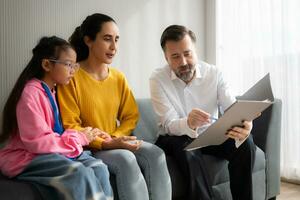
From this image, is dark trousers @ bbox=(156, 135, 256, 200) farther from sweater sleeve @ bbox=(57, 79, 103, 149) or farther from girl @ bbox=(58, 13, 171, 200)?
sweater sleeve @ bbox=(57, 79, 103, 149)

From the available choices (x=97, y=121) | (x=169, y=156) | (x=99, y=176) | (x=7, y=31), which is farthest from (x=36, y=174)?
(x=7, y=31)

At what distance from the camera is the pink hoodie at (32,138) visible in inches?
42.4

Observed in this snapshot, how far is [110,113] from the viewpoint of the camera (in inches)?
58.2

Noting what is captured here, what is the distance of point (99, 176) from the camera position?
1.08m

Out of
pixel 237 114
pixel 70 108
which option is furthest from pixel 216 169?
pixel 70 108

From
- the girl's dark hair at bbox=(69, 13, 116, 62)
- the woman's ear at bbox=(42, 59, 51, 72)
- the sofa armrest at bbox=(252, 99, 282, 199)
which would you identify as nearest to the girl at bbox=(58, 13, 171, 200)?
the girl's dark hair at bbox=(69, 13, 116, 62)

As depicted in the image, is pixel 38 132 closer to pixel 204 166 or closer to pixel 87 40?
pixel 87 40

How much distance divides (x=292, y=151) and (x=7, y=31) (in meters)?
1.87

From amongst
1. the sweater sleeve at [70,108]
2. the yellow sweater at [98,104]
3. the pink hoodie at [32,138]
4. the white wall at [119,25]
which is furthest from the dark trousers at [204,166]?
the white wall at [119,25]

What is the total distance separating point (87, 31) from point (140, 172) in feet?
2.27

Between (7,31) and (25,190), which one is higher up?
(7,31)

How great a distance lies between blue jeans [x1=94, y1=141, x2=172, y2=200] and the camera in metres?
1.14

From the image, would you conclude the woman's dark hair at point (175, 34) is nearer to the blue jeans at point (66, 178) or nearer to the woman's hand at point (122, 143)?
the woman's hand at point (122, 143)

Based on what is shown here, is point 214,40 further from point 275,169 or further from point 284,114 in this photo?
point 275,169
